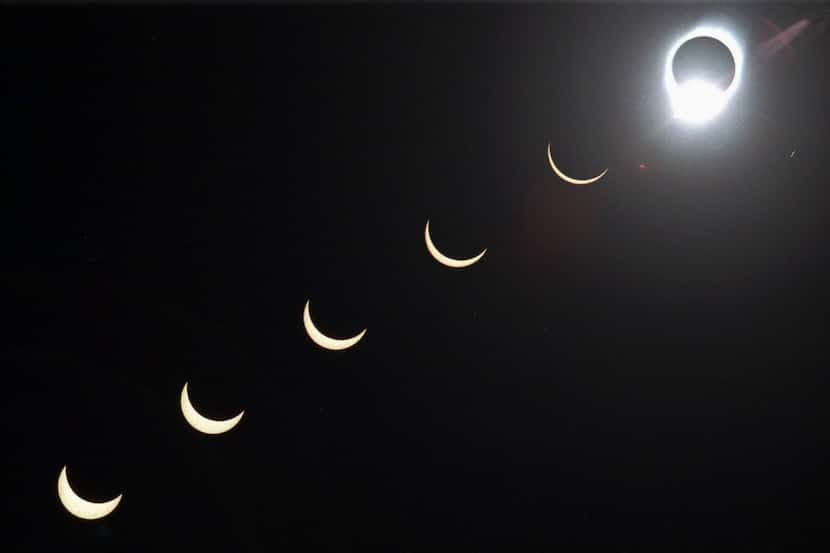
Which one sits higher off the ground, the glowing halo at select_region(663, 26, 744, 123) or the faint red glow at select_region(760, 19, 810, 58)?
the faint red glow at select_region(760, 19, 810, 58)

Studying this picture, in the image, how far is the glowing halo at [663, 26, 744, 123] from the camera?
82.7 inches

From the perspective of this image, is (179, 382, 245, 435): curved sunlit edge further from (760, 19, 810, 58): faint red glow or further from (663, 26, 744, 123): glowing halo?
(760, 19, 810, 58): faint red glow

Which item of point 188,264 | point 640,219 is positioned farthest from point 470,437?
point 188,264

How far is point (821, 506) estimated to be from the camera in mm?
1982

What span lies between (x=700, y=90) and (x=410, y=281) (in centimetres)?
109

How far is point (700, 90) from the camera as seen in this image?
6.96ft

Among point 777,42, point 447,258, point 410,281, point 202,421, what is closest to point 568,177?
point 447,258

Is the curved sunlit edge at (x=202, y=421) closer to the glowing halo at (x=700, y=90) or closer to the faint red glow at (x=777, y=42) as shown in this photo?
the glowing halo at (x=700, y=90)

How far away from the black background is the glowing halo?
42mm

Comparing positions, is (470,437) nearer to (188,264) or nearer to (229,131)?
(188,264)

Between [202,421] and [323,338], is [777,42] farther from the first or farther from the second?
[202,421]

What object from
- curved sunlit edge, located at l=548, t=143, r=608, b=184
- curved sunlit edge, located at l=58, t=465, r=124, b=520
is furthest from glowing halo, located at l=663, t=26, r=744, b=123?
curved sunlit edge, located at l=58, t=465, r=124, b=520

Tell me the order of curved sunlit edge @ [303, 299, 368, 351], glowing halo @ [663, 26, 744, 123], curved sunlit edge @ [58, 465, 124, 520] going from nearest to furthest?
1. curved sunlit edge @ [58, 465, 124, 520]
2. curved sunlit edge @ [303, 299, 368, 351]
3. glowing halo @ [663, 26, 744, 123]

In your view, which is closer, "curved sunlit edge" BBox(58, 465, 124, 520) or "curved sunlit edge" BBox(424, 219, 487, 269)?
"curved sunlit edge" BBox(58, 465, 124, 520)
